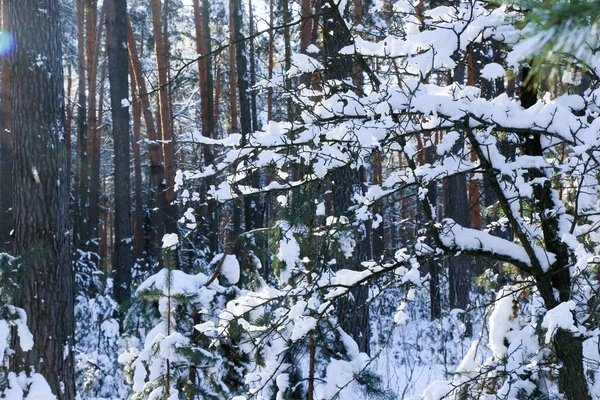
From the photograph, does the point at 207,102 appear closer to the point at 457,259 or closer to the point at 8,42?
the point at 457,259

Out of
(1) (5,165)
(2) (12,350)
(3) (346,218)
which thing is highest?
(1) (5,165)

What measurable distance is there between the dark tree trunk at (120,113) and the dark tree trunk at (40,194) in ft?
17.8

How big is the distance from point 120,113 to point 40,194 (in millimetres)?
5935

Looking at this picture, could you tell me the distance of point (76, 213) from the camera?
18125mm

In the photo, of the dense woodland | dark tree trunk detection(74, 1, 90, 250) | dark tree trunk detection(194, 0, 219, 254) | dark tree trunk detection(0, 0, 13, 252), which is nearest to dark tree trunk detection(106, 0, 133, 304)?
dark tree trunk detection(194, 0, 219, 254)

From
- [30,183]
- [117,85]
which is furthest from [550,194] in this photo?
[117,85]

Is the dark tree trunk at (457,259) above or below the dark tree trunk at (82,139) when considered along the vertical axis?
below

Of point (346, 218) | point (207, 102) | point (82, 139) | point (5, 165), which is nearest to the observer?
point (346, 218)

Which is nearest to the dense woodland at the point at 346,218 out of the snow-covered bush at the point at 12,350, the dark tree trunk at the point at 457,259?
the snow-covered bush at the point at 12,350

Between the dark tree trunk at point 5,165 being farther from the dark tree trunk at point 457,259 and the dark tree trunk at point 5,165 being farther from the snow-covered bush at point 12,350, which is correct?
the dark tree trunk at point 457,259

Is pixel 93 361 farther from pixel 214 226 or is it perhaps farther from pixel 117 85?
pixel 214 226

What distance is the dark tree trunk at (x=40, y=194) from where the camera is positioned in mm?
5609

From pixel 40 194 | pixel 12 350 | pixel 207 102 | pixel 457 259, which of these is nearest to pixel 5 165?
pixel 207 102

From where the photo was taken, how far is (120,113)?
1130 centimetres
